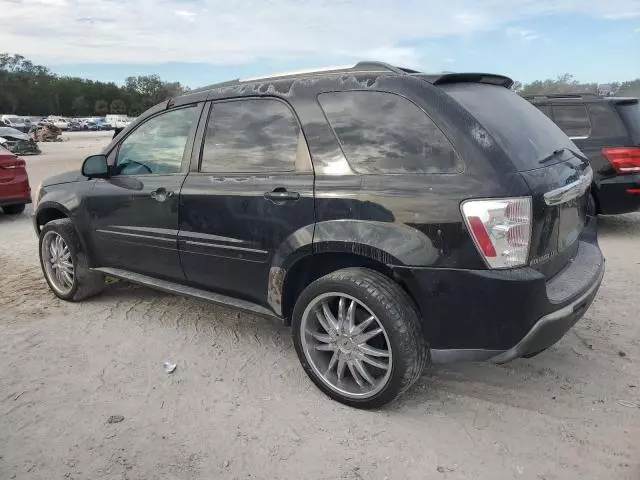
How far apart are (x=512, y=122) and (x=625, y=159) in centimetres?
448

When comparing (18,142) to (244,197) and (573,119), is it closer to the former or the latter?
(573,119)

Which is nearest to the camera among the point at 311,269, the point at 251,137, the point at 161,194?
the point at 311,269

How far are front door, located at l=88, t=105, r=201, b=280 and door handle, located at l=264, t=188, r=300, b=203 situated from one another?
85 centimetres

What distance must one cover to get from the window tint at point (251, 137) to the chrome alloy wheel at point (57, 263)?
74.9 inches

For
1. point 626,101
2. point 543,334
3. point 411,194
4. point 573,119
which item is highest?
point 626,101

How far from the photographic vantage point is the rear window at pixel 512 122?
281cm

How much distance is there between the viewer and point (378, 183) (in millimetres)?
2906

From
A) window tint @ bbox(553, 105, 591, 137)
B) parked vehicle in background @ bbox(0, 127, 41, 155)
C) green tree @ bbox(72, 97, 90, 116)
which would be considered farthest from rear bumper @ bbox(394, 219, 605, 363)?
green tree @ bbox(72, 97, 90, 116)

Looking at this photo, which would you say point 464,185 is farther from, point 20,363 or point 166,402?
point 20,363

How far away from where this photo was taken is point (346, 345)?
3.10 m

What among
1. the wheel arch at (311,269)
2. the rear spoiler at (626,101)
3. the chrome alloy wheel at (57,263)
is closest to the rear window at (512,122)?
the wheel arch at (311,269)

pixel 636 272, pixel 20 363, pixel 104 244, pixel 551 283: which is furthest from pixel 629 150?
pixel 20 363

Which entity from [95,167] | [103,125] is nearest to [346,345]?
[95,167]

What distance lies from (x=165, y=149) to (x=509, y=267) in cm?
261
